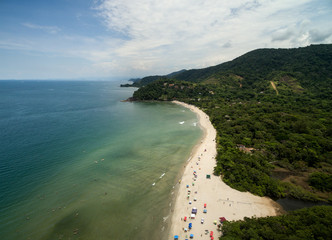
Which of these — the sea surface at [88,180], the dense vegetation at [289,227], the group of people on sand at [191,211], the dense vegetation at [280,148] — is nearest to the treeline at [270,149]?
the dense vegetation at [280,148]

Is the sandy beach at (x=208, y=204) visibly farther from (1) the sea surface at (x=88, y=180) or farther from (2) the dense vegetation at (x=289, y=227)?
(2) the dense vegetation at (x=289, y=227)

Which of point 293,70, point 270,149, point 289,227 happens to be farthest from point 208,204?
point 293,70

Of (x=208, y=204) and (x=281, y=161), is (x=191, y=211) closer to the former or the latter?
(x=208, y=204)

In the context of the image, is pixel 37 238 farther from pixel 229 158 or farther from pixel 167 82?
pixel 167 82

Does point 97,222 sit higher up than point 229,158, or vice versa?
point 229,158

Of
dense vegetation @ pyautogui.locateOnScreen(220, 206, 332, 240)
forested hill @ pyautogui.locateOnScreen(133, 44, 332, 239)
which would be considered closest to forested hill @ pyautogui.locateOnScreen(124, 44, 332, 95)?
forested hill @ pyautogui.locateOnScreen(133, 44, 332, 239)

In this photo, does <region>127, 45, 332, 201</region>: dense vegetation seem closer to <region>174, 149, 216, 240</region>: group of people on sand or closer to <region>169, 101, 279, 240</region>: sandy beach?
<region>169, 101, 279, 240</region>: sandy beach

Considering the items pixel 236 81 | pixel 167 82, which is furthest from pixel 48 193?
pixel 236 81
